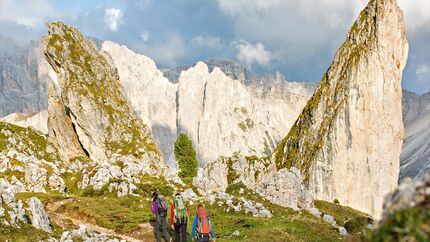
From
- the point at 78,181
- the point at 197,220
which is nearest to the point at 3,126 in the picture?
the point at 78,181

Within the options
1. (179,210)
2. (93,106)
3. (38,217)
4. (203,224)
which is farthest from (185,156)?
(203,224)

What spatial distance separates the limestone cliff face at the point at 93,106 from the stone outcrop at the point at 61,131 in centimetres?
194

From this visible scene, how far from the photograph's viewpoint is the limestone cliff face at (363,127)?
128m

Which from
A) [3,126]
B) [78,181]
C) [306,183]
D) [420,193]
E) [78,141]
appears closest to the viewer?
[420,193]

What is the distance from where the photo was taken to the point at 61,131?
336 feet

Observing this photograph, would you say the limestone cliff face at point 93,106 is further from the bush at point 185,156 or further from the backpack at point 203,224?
the backpack at point 203,224

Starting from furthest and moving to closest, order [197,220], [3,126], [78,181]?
[3,126] → [78,181] → [197,220]

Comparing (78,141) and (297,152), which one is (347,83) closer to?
(297,152)

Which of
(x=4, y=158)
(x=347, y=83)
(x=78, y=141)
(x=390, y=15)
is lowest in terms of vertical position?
(x=4, y=158)

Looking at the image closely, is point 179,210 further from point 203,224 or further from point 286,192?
point 286,192

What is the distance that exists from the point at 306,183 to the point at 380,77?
43.0 m

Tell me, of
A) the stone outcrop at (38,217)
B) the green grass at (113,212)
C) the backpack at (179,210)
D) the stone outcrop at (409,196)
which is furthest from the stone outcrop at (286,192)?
the stone outcrop at (409,196)

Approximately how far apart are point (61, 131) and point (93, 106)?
10402mm

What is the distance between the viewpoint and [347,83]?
433 ft
